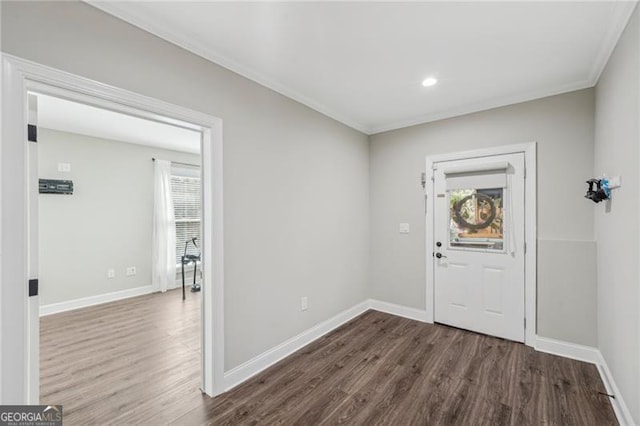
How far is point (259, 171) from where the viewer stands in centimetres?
248

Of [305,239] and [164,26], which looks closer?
[164,26]

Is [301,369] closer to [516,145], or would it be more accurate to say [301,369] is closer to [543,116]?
[516,145]

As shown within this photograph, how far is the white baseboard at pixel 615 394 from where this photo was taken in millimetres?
1750

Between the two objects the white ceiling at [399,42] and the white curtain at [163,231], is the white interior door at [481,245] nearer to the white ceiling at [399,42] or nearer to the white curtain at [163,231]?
the white ceiling at [399,42]

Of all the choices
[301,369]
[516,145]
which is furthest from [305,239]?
[516,145]

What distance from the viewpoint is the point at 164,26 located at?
70.7 inches

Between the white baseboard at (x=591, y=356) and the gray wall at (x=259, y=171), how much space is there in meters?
2.09

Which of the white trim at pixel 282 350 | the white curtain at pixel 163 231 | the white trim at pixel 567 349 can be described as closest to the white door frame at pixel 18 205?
the white trim at pixel 282 350

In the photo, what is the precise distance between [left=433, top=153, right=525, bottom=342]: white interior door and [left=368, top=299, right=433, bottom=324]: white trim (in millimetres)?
189

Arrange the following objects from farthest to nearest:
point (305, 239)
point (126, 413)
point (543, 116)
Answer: point (305, 239)
point (543, 116)
point (126, 413)

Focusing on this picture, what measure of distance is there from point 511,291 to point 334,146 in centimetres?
266

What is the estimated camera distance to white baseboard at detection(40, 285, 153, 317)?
12.7 ft

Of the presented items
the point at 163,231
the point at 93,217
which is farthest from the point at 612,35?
the point at 93,217

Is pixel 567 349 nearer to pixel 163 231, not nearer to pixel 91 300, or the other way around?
pixel 163 231
